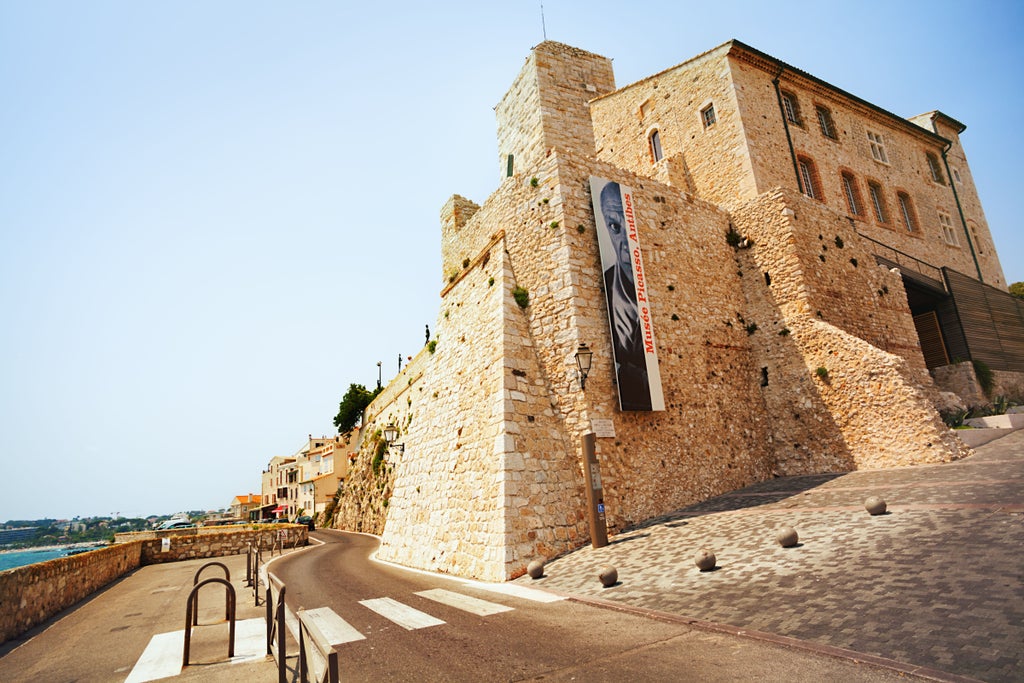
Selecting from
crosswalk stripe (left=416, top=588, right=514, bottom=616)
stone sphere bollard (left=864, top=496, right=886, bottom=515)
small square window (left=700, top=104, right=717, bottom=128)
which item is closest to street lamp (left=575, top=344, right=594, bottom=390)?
crosswalk stripe (left=416, top=588, right=514, bottom=616)

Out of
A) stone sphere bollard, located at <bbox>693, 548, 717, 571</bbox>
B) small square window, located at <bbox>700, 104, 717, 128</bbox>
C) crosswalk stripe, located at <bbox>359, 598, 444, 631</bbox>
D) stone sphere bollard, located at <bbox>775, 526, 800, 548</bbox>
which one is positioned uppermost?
small square window, located at <bbox>700, 104, 717, 128</bbox>

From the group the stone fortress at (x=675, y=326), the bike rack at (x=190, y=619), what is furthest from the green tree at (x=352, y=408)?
the bike rack at (x=190, y=619)

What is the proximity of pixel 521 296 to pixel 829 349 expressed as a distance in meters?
8.52

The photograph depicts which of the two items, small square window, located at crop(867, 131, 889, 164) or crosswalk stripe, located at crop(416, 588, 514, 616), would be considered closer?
crosswalk stripe, located at crop(416, 588, 514, 616)

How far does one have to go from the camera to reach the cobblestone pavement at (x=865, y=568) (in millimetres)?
4211

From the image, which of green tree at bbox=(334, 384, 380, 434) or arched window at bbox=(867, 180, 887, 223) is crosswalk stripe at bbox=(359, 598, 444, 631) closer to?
arched window at bbox=(867, 180, 887, 223)

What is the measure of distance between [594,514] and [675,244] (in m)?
8.57

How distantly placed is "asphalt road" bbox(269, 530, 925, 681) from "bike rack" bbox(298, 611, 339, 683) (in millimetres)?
1044

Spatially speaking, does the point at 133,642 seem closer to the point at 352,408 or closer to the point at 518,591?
the point at 518,591

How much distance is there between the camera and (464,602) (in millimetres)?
7500

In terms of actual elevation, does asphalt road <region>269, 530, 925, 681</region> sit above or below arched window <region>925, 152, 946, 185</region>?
below

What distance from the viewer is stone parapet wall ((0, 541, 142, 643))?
23.9ft

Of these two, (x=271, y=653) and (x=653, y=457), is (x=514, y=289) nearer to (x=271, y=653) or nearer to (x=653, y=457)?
(x=653, y=457)

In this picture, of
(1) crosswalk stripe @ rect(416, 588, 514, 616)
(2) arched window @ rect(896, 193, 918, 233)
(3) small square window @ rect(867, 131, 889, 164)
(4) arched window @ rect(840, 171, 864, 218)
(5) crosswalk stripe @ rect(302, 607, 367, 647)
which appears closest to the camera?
(5) crosswalk stripe @ rect(302, 607, 367, 647)
